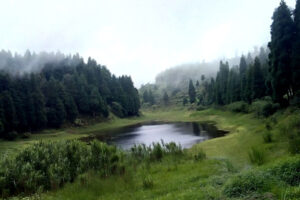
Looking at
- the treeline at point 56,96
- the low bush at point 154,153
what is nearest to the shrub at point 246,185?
the low bush at point 154,153

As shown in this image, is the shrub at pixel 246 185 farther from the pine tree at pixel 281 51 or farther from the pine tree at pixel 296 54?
Answer: the pine tree at pixel 281 51

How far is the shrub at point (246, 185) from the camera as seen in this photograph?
7.60 m

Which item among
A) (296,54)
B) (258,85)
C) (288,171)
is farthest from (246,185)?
(258,85)

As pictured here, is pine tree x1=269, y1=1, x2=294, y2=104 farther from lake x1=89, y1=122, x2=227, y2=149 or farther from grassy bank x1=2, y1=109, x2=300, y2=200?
grassy bank x1=2, y1=109, x2=300, y2=200

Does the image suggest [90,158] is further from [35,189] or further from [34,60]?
[34,60]

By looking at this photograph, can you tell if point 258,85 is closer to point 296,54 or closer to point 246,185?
point 296,54

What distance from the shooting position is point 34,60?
92.4 metres

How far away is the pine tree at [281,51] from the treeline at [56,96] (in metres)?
46.4

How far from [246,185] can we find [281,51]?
1174 inches

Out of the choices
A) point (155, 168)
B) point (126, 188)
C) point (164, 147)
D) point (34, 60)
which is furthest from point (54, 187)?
point (34, 60)

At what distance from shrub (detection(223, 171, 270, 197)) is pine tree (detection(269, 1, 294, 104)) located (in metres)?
27.9

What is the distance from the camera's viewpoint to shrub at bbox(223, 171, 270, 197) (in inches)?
299

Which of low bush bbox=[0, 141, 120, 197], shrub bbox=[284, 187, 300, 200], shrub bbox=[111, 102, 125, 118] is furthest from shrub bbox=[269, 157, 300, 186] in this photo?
shrub bbox=[111, 102, 125, 118]

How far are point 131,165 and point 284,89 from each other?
85.4 feet
